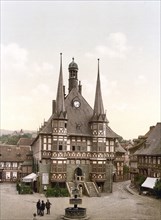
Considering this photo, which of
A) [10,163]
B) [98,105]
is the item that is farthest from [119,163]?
[98,105]

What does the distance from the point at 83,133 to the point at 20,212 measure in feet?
80.7

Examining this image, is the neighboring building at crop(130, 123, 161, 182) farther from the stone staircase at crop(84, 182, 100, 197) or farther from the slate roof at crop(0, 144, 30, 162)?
the slate roof at crop(0, 144, 30, 162)

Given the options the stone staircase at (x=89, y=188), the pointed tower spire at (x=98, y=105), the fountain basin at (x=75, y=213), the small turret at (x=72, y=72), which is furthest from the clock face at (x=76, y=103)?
the fountain basin at (x=75, y=213)

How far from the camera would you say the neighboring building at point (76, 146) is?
185 feet

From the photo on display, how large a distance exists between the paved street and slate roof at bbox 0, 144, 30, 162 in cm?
2721

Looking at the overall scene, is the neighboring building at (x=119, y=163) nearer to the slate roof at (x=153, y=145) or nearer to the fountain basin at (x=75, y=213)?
the slate roof at (x=153, y=145)

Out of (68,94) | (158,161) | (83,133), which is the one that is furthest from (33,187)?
(158,161)

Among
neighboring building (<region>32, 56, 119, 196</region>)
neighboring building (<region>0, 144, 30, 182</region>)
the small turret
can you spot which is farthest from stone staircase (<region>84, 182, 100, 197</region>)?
neighboring building (<region>0, 144, 30, 182</region>)

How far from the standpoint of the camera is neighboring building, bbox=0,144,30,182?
77.0 m

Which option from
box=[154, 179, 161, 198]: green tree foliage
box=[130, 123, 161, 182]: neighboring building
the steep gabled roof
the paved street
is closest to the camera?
the paved street

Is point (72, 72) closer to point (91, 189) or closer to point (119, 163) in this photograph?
point (91, 189)

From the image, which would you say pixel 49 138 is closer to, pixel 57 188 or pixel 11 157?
pixel 57 188

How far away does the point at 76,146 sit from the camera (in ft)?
193

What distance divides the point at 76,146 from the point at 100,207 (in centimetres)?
1846
